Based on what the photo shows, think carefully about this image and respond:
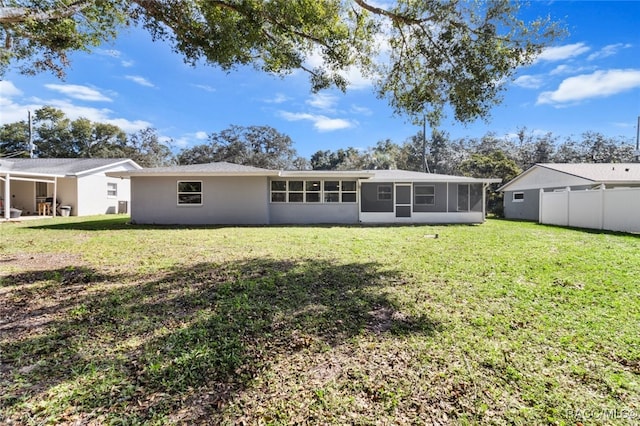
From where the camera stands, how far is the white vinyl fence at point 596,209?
11594mm

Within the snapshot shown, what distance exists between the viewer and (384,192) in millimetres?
16375

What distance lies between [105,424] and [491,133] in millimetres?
44313

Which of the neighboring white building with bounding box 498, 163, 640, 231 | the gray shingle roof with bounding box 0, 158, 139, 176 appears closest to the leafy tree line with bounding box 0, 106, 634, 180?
the neighboring white building with bounding box 498, 163, 640, 231

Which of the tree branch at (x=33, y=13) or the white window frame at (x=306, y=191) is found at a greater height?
the tree branch at (x=33, y=13)

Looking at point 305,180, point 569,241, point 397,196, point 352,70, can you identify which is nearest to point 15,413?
point 352,70

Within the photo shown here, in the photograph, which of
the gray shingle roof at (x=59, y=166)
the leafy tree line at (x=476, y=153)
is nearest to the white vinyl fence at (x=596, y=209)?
the leafy tree line at (x=476, y=153)

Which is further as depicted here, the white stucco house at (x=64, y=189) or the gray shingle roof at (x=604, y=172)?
the white stucco house at (x=64, y=189)

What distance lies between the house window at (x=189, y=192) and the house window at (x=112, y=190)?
1009cm

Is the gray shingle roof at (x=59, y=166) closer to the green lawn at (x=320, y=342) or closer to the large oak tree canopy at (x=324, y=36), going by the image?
the large oak tree canopy at (x=324, y=36)

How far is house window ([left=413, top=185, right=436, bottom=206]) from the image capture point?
16656 millimetres

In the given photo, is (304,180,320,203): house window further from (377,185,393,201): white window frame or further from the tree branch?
the tree branch

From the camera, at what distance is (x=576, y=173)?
57.3 ft

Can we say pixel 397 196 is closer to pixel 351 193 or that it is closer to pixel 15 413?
pixel 351 193

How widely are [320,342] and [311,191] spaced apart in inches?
493
